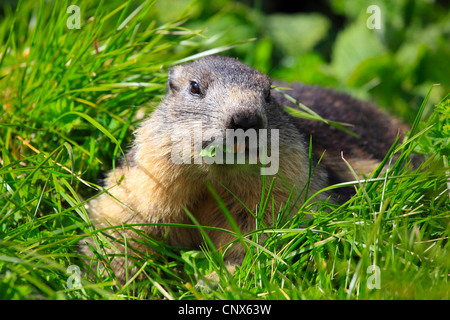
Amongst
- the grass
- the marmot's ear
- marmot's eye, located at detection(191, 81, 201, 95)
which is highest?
the marmot's ear

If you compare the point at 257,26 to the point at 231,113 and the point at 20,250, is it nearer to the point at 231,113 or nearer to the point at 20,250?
the point at 231,113

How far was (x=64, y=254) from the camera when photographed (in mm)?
2939

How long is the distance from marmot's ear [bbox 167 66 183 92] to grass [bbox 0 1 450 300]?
46 cm

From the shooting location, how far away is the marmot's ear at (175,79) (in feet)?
12.8

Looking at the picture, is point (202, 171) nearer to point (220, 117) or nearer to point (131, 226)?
point (220, 117)

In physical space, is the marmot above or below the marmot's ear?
below

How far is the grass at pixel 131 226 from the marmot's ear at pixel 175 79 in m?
→ 0.46

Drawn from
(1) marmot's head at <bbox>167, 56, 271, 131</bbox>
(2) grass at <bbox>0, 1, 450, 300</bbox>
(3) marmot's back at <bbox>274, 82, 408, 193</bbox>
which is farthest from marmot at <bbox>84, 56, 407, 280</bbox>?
(3) marmot's back at <bbox>274, 82, 408, 193</bbox>

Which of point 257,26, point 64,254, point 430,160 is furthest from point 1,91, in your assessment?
point 257,26

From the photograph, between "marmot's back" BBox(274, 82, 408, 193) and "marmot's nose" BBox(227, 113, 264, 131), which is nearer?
"marmot's nose" BBox(227, 113, 264, 131)

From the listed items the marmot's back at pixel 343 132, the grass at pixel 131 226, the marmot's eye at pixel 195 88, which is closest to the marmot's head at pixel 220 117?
the marmot's eye at pixel 195 88

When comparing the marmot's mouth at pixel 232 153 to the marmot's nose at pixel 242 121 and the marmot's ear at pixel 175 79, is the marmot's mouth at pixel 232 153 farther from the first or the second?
the marmot's ear at pixel 175 79

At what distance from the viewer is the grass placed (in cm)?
271

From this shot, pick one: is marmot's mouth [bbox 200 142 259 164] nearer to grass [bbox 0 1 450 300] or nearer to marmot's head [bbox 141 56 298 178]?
marmot's head [bbox 141 56 298 178]
